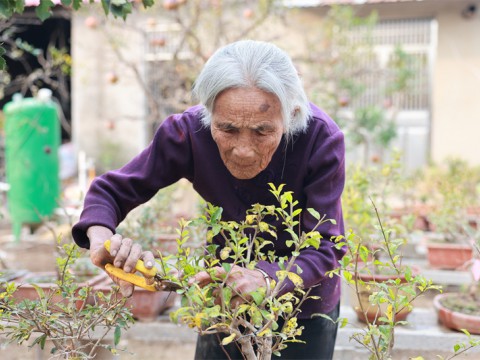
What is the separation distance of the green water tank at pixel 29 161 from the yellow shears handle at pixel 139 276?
16.9 ft

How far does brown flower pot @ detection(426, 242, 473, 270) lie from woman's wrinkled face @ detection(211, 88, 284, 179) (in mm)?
2866

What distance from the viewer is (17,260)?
5.66m

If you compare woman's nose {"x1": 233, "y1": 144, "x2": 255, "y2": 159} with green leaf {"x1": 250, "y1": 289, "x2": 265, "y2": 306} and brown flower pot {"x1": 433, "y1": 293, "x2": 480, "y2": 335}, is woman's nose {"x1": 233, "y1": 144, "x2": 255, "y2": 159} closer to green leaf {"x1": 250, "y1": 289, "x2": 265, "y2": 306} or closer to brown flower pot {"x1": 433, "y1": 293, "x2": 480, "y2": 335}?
green leaf {"x1": 250, "y1": 289, "x2": 265, "y2": 306}

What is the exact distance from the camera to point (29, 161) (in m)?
6.39

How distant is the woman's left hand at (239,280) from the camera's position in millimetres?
1311

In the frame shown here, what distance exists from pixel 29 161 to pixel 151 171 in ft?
16.4

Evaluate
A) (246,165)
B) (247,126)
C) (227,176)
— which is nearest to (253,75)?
(247,126)

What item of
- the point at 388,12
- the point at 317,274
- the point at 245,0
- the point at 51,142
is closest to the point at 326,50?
the point at 245,0

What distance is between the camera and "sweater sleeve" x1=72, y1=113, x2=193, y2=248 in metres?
1.77

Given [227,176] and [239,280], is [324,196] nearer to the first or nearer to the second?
[227,176]

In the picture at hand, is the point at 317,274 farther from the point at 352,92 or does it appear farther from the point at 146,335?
the point at 352,92

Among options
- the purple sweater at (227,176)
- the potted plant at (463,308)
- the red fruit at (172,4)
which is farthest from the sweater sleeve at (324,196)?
the red fruit at (172,4)

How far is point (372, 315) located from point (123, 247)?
6.55ft

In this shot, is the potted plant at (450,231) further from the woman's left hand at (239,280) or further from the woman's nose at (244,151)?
the woman's left hand at (239,280)
